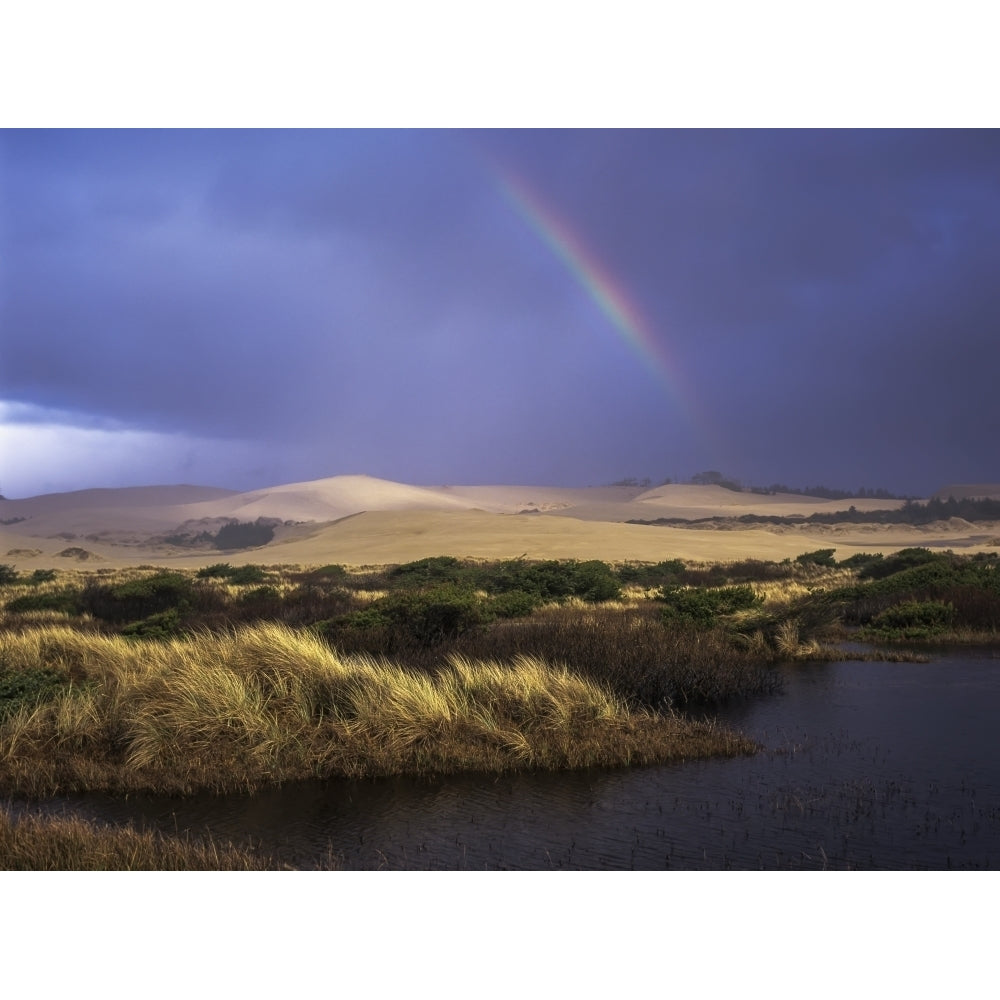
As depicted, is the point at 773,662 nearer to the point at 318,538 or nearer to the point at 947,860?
the point at 947,860

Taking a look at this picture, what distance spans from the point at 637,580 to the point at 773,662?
22.0m

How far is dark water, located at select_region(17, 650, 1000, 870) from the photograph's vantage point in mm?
8164

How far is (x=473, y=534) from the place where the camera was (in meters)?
→ 84.6

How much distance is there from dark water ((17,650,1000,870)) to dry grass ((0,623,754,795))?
406 mm

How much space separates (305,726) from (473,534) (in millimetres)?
72938

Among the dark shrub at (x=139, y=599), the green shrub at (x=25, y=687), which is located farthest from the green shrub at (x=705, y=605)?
the dark shrub at (x=139, y=599)

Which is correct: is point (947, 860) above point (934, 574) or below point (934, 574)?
below

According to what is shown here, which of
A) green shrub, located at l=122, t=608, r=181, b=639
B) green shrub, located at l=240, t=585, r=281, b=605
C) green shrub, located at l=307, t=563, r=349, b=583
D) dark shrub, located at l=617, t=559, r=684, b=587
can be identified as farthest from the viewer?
green shrub, located at l=307, t=563, r=349, b=583

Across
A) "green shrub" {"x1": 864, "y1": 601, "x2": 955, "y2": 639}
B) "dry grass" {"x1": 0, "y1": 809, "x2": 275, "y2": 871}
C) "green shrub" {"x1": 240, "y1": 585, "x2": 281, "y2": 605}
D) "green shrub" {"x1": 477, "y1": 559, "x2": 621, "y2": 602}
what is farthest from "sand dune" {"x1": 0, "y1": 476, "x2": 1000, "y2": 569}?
"dry grass" {"x1": 0, "y1": 809, "x2": 275, "y2": 871}

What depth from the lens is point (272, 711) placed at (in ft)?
39.2

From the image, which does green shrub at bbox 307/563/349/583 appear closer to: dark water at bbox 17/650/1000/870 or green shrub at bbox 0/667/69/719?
green shrub at bbox 0/667/69/719

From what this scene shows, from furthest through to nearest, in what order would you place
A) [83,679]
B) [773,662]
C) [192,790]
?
[773,662] → [83,679] → [192,790]

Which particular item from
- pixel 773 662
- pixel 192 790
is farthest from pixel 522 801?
pixel 773 662

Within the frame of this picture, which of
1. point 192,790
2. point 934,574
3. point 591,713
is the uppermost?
point 934,574
